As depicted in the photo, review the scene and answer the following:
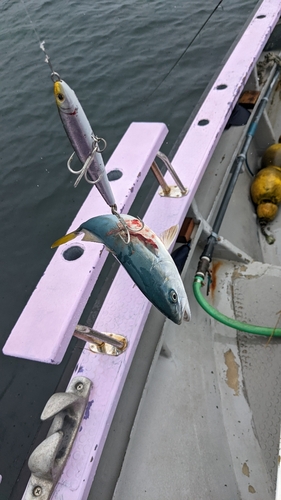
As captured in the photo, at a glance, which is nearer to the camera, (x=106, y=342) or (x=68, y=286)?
(x=68, y=286)

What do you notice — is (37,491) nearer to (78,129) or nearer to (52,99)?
(78,129)

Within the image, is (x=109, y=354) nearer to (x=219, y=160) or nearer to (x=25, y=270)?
(x=219, y=160)

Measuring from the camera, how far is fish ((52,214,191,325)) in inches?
70.2

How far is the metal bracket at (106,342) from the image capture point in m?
2.13

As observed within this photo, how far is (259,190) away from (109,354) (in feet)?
9.11

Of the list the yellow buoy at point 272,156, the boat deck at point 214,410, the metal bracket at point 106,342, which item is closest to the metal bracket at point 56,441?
the metal bracket at point 106,342

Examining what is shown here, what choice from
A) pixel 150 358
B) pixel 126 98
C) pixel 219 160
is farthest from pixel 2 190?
pixel 150 358

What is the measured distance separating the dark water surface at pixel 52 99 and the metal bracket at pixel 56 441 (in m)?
0.35

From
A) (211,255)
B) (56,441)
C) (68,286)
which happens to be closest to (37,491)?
(56,441)

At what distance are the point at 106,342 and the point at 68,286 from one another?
0.42 metres

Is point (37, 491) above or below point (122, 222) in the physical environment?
below

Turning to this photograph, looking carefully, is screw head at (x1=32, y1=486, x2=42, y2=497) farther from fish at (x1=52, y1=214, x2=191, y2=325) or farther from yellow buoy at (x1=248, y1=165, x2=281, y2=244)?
yellow buoy at (x1=248, y1=165, x2=281, y2=244)

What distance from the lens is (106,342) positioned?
2199 millimetres

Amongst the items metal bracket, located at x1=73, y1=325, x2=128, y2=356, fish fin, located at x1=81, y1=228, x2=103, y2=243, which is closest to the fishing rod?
metal bracket, located at x1=73, y1=325, x2=128, y2=356
